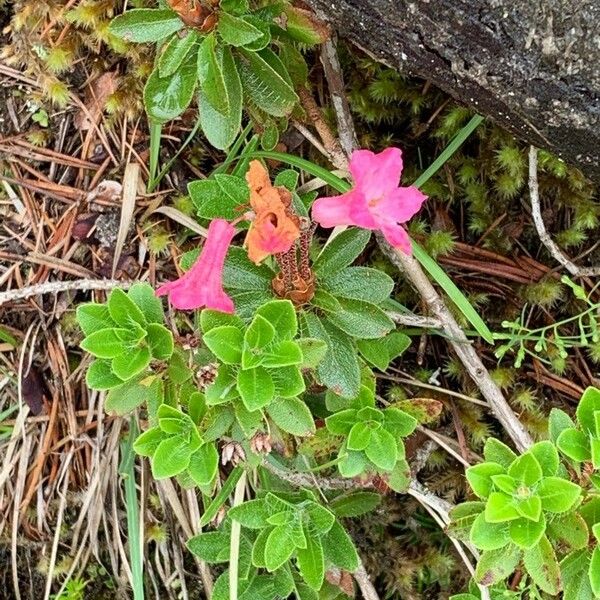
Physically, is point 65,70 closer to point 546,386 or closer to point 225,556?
point 225,556

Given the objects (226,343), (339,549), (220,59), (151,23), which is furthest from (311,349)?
(151,23)

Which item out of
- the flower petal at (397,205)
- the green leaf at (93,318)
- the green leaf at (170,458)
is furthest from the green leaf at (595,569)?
the green leaf at (93,318)

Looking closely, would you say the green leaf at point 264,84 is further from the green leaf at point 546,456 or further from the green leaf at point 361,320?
the green leaf at point 546,456

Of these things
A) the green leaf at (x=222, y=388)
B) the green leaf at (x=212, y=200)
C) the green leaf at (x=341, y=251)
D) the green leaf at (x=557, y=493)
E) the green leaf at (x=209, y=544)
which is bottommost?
the green leaf at (x=209, y=544)

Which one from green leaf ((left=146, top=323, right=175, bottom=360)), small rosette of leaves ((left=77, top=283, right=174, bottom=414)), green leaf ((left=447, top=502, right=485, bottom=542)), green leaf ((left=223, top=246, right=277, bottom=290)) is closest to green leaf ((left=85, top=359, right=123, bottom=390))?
small rosette of leaves ((left=77, top=283, right=174, bottom=414))

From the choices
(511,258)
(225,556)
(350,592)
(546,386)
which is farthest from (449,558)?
(511,258)

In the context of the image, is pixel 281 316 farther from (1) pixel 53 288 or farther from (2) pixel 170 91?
(1) pixel 53 288
